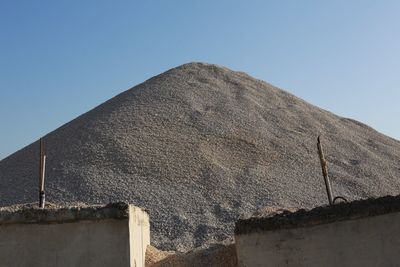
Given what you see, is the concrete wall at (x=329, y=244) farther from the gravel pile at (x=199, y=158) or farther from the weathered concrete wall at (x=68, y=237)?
the gravel pile at (x=199, y=158)

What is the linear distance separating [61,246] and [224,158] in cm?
1647

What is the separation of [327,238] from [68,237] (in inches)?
136

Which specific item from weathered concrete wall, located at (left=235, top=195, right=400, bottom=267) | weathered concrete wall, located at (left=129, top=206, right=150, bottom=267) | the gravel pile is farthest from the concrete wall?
the gravel pile

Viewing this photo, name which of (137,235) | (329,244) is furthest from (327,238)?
(137,235)

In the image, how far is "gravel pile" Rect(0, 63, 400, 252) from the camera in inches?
771

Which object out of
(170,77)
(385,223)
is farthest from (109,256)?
(170,77)

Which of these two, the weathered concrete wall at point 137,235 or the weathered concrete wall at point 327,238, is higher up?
the weathered concrete wall at point 137,235

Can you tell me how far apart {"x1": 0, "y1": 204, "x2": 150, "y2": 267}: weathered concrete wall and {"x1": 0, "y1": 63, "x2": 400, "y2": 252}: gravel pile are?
791 cm

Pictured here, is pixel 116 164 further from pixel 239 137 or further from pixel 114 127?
pixel 239 137

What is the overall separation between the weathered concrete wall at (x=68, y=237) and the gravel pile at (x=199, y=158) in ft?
26.0

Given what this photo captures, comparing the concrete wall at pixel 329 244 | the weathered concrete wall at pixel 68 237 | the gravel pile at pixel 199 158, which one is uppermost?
the gravel pile at pixel 199 158

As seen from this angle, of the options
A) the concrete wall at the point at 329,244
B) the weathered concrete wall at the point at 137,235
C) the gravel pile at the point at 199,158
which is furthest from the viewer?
the gravel pile at the point at 199,158

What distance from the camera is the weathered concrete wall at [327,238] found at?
736 cm

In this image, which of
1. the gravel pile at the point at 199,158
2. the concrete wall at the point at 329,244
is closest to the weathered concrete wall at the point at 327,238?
the concrete wall at the point at 329,244
